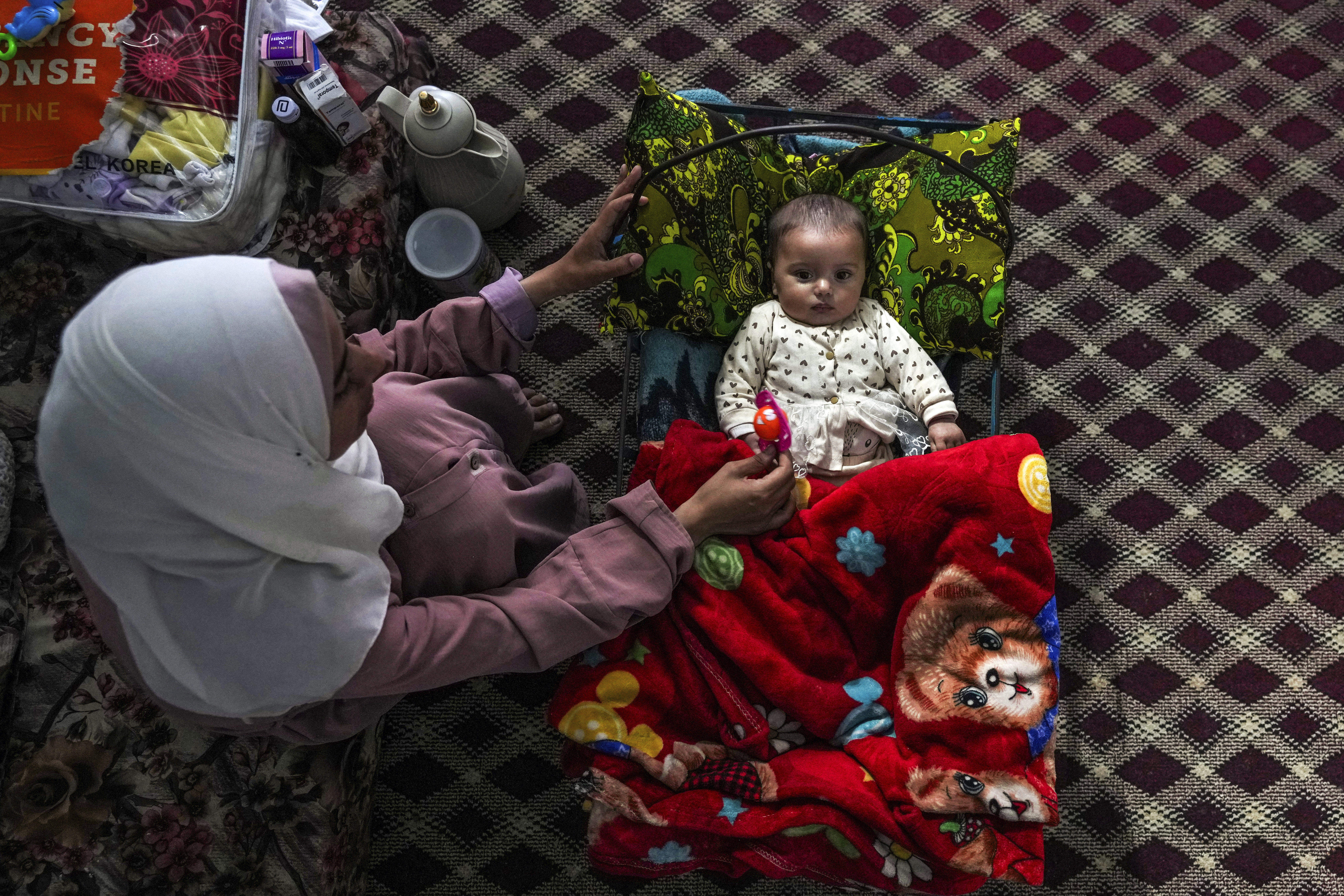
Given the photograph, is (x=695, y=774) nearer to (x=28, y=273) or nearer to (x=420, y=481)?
(x=420, y=481)

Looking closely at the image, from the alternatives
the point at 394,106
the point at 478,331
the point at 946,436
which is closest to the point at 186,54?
the point at 394,106

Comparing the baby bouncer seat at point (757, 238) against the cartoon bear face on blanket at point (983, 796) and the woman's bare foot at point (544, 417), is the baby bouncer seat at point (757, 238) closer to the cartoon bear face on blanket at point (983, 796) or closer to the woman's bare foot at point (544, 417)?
the woman's bare foot at point (544, 417)

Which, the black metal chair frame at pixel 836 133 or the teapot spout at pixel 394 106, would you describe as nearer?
the black metal chair frame at pixel 836 133

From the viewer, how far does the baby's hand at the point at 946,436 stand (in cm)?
165

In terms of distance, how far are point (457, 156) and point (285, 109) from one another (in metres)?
0.31

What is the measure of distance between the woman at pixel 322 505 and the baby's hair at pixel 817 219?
0.32m

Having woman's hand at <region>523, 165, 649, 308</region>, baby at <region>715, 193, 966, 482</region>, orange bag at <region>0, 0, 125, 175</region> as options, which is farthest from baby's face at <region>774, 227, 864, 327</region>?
orange bag at <region>0, 0, 125, 175</region>

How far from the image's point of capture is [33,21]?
150 cm

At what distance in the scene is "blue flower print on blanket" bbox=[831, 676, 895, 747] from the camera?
56.7 inches

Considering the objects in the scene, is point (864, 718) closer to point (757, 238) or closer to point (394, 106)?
point (757, 238)

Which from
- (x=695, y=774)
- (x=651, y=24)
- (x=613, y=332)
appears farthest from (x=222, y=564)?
(x=651, y=24)

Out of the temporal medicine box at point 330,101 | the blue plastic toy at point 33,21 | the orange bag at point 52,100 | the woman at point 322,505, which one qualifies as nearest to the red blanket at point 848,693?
the woman at point 322,505

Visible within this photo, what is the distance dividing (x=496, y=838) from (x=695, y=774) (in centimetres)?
60

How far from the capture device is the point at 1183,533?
1.94 metres
